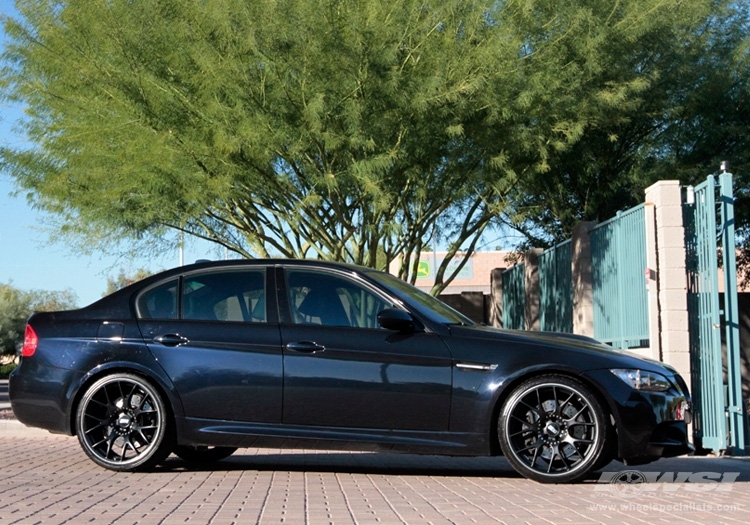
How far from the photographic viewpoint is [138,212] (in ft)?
55.4

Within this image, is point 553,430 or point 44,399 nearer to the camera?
point 553,430

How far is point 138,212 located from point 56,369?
27.9ft

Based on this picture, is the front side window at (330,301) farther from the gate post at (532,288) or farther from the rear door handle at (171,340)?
the gate post at (532,288)

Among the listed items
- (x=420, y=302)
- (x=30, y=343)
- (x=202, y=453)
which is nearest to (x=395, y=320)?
(x=420, y=302)

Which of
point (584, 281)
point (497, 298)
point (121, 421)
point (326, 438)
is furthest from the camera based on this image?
point (497, 298)

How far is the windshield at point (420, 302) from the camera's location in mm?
8367

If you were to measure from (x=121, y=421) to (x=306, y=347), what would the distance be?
1.64 metres

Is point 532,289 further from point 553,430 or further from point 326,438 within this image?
point 326,438

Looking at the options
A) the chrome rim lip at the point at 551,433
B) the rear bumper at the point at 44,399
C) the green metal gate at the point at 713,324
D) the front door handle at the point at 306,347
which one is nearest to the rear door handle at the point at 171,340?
the rear bumper at the point at 44,399

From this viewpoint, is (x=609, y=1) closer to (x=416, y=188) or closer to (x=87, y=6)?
(x=416, y=188)

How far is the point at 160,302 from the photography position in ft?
28.7

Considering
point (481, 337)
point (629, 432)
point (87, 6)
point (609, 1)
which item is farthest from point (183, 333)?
point (609, 1)

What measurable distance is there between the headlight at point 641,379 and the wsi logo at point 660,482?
0.73 meters

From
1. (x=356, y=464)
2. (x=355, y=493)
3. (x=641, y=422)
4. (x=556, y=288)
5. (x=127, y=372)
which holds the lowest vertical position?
(x=355, y=493)
